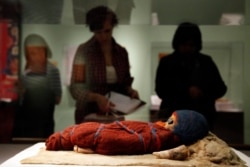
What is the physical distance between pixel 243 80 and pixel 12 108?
1.50 metres

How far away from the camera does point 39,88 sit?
2.44 metres

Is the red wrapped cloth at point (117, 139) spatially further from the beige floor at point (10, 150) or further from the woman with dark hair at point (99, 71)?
the woman with dark hair at point (99, 71)

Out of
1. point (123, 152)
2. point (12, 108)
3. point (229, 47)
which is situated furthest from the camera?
point (12, 108)

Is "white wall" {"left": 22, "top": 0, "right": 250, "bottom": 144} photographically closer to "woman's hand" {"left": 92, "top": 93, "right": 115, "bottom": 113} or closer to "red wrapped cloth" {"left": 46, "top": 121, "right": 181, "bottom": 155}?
"woman's hand" {"left": 92, "top": 93, "right": 115, "bottom": 113}

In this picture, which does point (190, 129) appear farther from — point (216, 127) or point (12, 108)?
point (12, 108)

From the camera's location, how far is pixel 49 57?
242 cm

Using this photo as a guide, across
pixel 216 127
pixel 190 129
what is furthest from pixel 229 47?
pixel 190 129

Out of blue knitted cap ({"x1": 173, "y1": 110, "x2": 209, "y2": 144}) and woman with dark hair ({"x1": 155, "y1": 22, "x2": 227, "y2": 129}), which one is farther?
woman with dark hair ({"x1": 155, "y1": 22, "x2": 227, "y2": 129})

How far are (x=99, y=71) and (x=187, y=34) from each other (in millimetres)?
607

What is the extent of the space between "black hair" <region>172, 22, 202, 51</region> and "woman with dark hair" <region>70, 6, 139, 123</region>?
34 centimetres

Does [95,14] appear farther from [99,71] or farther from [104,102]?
[104,102]

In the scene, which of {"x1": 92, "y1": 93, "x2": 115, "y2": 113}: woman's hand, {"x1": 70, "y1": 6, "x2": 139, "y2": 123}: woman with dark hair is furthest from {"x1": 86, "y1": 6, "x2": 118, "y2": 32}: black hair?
{"x1": 92, "y1": 93, "x2": 115, "y2": 113}: woman's hand

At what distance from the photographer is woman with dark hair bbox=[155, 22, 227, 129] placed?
236 cm

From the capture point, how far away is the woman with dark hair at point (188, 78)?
2.36 metres
